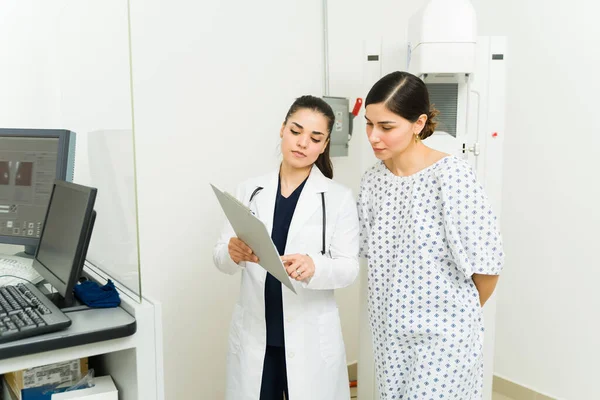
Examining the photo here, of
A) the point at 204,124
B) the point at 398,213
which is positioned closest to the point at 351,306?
the point at 204,124

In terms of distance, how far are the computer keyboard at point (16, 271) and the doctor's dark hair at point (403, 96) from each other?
3.37 feet

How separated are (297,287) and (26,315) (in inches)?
28.7

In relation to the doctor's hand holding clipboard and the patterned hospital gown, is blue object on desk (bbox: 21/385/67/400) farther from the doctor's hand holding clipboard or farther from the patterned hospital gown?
the patterned hospital gown

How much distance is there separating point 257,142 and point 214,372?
983 mm

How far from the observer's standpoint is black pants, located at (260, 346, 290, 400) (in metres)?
1.65

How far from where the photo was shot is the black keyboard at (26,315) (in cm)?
112

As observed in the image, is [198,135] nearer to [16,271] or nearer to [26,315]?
[16,271]

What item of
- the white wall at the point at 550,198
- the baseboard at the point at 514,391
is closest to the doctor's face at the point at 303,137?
the white wall at the point at 550,198

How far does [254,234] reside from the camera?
1.36m

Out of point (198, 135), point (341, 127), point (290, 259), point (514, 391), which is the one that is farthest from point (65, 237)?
point (514, 391)

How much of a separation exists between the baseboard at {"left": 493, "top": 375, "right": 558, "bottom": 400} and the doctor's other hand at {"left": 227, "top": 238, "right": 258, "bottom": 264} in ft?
5.86

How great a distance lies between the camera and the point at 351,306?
9.57 feet

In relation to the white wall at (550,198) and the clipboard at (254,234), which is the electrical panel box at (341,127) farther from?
the clipboard at (254,234)

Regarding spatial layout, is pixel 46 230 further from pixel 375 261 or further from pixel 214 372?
pixel 214 372
